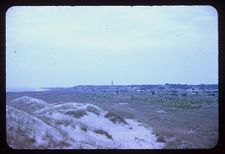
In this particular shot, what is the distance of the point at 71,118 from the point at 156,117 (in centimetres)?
58

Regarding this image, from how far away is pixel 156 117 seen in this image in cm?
241

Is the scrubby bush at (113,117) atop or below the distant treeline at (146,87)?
below

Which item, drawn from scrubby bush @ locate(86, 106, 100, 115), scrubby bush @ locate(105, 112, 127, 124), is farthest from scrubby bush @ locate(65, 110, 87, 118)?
scrubby bush @ locate(105, 112, 127, 124)

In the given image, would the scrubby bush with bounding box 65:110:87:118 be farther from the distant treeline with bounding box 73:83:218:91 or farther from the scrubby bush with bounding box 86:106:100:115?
the distant treeline with bounding box 73:83:218:91

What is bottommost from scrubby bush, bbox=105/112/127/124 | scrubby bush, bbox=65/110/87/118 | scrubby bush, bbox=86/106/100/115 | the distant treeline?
scrubby bush, bbox=105/112/127/124

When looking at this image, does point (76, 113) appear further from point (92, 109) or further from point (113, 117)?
point (113, 117)

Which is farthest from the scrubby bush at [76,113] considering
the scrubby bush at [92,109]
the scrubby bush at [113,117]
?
the scrubby bush at [113,117]

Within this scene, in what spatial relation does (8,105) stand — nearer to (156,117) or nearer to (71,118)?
Result: (71,118)

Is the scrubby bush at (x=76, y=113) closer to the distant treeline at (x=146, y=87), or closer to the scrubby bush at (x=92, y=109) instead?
the scrubby bush at (x=92, y=109)

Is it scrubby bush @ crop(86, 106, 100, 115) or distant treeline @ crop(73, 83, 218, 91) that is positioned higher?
distant treeline @ crop(73, 83, 218, 91)

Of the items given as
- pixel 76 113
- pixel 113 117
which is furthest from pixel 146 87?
pixel 76 113
